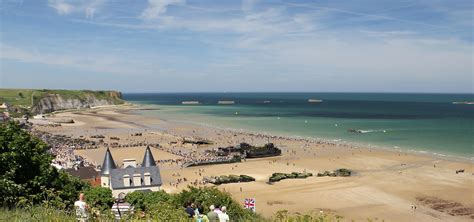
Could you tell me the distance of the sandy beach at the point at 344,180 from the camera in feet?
108

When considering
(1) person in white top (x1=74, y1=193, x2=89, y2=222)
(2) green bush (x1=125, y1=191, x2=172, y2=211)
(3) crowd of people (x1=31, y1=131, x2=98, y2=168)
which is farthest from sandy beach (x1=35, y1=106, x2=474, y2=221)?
(1) person in white top (x1=74, y1=193, x2=89, y2=222)

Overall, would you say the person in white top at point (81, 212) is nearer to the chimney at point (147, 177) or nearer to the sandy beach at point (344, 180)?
the chimney at point (147, 177)

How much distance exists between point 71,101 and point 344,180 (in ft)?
468

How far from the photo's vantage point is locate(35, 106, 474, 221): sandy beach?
32.8 metres

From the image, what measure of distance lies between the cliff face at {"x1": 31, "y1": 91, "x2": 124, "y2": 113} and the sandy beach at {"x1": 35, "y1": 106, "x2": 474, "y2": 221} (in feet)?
251

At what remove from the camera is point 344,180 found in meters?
43.0

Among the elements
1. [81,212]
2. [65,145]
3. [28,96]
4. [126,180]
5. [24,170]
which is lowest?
[65,145]

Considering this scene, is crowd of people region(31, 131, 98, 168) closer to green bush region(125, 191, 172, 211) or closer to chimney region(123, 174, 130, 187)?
chimney region(123, 174, 130, 187)

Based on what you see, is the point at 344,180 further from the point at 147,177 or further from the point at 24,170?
the point at 24,170

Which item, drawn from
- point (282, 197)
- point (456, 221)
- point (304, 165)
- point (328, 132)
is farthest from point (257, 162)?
point (328, 132)

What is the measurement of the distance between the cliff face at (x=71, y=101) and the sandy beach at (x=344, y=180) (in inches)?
3010

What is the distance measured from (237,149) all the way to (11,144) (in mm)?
43614

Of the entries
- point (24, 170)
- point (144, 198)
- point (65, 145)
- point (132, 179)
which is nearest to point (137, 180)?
point (132, 179)

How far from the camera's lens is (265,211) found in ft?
104
